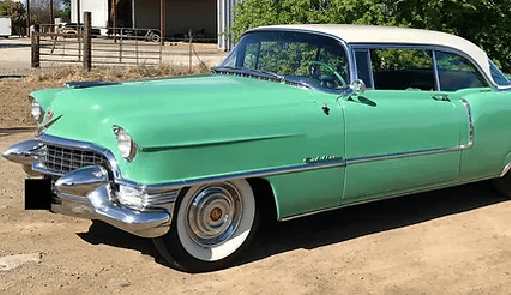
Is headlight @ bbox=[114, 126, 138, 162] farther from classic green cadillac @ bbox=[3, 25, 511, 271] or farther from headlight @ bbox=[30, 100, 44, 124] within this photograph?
headlight @ bbox=[30, 100, 44, 124]

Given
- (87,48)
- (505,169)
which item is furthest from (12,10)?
(505,169)

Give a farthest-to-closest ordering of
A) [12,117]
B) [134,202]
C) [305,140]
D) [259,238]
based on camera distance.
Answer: [12,117], [259,238], [305,140], [134,202]

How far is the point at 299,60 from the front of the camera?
480 cm

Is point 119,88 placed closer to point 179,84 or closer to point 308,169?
point 179,84

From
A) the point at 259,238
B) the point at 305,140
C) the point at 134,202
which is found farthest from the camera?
the point at 259,238

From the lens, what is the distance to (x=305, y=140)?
4281 mm

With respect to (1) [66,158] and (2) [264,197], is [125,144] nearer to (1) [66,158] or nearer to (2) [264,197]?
(1) [66,158]

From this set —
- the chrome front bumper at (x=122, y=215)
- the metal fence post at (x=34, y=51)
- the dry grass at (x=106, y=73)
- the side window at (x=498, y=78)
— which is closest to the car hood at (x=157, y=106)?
the chrome front bumper at (x=122, y=215)

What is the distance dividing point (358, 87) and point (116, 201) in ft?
5.92

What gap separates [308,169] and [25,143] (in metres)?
1.91

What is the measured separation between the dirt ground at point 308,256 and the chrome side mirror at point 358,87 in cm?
108

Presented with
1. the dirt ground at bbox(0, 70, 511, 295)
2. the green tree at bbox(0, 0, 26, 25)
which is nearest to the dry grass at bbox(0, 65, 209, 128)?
the dirt ground at bbox(0, 70, 511, 295)

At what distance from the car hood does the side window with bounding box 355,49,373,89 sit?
1.55 ft

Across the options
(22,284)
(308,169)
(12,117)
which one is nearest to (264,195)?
(308,169)
